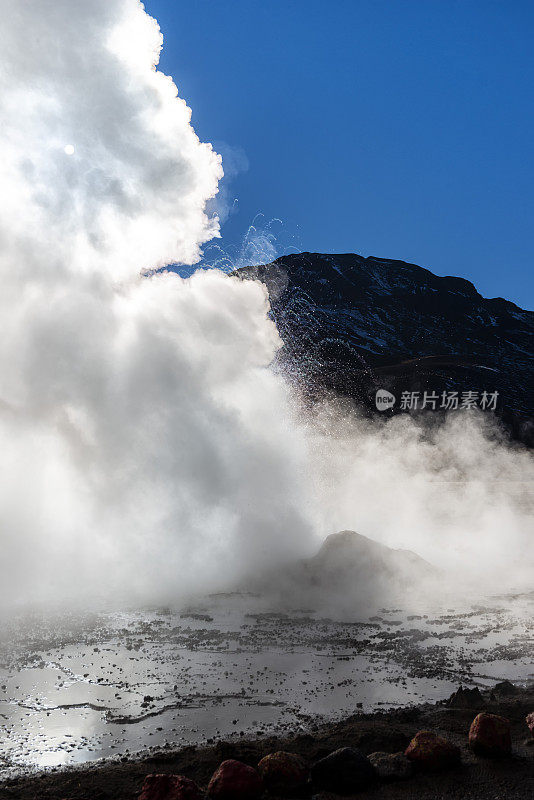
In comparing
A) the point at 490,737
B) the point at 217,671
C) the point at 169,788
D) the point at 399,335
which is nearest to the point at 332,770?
the point at 169,788

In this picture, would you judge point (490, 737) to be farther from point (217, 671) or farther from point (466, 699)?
point (217, 671)

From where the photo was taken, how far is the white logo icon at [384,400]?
69188 mm

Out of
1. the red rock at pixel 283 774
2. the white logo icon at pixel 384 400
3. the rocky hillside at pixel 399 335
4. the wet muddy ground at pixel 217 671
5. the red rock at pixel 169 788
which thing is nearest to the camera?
the red rock at pixel 169 788

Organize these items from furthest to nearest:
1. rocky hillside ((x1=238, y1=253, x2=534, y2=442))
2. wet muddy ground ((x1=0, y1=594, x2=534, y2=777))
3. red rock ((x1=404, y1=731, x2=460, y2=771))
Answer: rocky hillside ((x1=238, y1=253, x2=534, y2=442)) → wet muddy ground ((x1=0, y1=594, x2=534, y2=777)) → red rock ((x1=404, y1=731, x2=460, y2=771))

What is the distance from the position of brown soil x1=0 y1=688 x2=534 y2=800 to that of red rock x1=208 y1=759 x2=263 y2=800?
0.96 ft

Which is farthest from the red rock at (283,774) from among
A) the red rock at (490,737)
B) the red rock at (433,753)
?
the red rock at (490,737)

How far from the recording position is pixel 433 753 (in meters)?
6.50

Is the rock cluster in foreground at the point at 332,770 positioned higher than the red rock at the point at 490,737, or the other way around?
the red rock at the point at 490,737

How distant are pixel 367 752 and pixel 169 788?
2.40 m

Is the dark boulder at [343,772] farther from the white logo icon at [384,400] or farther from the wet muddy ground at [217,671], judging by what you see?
the white logo icon at [384,400]

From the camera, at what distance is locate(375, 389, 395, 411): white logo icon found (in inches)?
2724

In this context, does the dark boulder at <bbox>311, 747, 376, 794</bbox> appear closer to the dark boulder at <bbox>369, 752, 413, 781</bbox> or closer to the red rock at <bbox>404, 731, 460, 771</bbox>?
the dark boulder at <bbox>369, 752, 413, 781</bbox>

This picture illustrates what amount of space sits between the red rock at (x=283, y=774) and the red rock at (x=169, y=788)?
74cm

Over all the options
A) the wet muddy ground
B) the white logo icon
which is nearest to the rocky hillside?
the white logo icon
